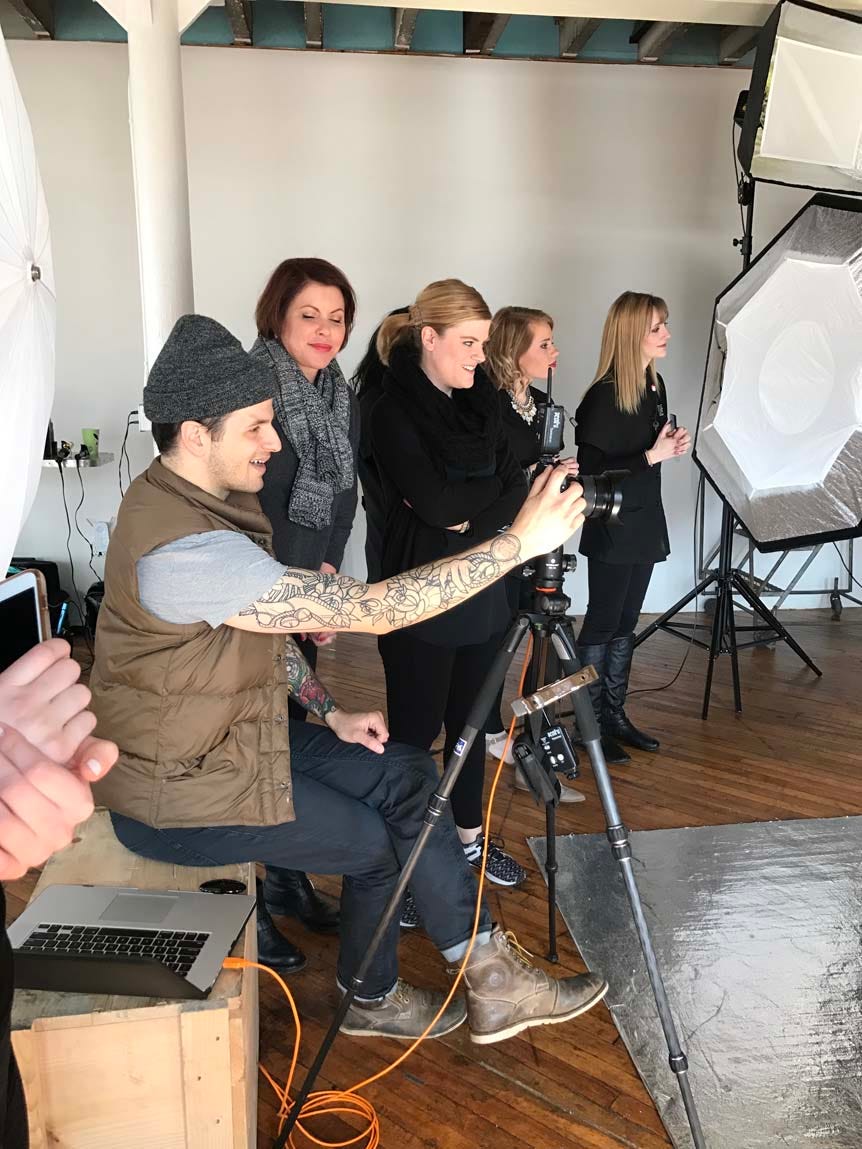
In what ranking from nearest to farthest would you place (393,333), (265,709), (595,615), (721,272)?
1. (265,709)
2. (393,333)
3. (595,615)
4. (721,272)

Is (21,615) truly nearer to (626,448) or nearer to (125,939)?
(125,939)

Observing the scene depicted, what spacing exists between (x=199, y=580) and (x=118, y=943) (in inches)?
20.0

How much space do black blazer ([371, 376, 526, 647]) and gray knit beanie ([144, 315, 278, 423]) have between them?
0.54m

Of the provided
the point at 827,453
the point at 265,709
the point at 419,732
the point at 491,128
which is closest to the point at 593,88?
the point at 491,128

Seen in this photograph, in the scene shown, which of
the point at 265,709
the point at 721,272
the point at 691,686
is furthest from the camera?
the point at 721,272

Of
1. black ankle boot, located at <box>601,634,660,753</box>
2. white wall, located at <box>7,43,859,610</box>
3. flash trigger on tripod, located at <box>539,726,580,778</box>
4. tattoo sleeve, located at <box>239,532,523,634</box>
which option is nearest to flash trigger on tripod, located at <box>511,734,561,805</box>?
flash trigger on tripod, located at <box>539,726,580,778</box>

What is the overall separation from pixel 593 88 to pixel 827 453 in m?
2.34

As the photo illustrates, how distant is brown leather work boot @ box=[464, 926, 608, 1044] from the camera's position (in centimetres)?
161

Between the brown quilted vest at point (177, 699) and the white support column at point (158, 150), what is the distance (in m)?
1.50

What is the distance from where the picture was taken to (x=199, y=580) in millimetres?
1305

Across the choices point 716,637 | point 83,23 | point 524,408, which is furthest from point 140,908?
point 83,23

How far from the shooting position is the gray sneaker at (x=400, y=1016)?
66.5 inches

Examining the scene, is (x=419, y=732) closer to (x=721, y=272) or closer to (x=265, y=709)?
(x=265, y=709)

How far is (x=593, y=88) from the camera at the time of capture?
4203mm
